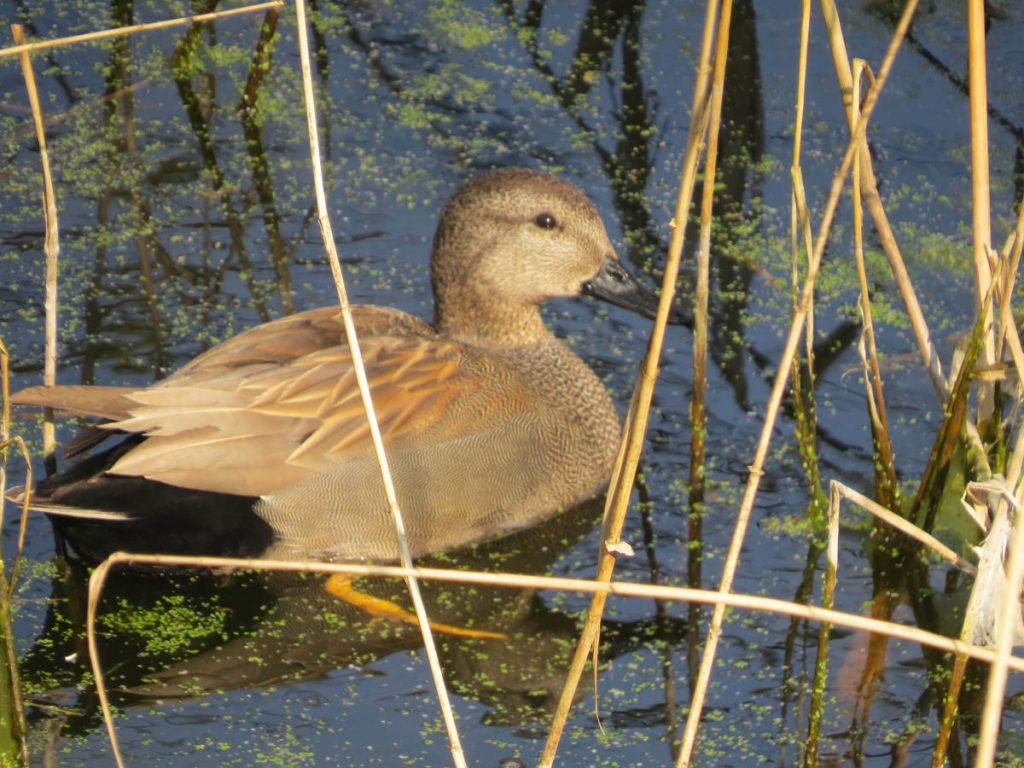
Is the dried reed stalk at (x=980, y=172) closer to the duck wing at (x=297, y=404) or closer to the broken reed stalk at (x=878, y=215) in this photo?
the broken reed stalk at (x=878, y=215)

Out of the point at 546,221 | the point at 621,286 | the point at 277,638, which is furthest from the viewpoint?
the point at 621,286

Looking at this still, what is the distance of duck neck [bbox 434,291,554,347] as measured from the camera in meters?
5.07

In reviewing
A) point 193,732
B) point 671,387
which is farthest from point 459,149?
point 193,732

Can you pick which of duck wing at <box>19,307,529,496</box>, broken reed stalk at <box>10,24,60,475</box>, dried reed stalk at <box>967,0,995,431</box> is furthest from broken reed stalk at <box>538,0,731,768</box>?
duck wing at <box>19,307,529,496</box>

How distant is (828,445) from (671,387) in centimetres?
54

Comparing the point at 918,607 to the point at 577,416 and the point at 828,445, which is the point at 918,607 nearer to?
the point at 828,445

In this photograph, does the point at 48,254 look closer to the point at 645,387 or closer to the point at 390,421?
the point at 390,421

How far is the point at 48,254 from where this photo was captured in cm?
395

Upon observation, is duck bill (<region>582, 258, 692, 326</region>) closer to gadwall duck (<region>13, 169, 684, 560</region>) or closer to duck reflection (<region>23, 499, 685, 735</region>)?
gadwall duck (<region>13, 169, 684, 560</region>)

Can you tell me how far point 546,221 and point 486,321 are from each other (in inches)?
14.1

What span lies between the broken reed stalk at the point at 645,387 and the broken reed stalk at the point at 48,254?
56.6 inches

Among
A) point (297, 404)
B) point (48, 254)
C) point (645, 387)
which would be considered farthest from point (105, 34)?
point (297, 404)

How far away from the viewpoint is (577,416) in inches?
198

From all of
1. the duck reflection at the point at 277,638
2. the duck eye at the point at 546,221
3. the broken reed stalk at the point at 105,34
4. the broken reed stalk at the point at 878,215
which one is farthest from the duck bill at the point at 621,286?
the broken reed stalk at the point at 105,34
